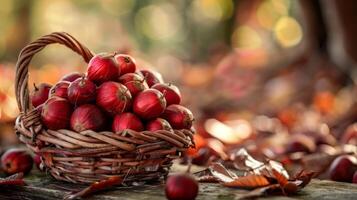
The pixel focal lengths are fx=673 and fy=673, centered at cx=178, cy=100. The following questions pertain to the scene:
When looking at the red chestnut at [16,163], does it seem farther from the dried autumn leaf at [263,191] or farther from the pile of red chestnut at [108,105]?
the dried autumn leaf at [263,191]

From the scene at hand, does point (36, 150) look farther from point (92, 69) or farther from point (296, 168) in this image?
point (296, 168)

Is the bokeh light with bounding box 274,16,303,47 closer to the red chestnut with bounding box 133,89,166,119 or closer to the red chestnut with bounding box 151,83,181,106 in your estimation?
the red chestnut with bounding box 151,83,181,106

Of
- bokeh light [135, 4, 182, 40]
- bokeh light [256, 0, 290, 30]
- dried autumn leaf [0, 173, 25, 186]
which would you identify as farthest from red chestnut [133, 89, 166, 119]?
bokeh light [135, 4, 182, 40]

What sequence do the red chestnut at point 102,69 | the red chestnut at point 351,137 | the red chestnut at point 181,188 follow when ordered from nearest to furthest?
the red chestnut at point 181,188 < the red chestnut at point 102,69 < the red chestnut at point 351,137

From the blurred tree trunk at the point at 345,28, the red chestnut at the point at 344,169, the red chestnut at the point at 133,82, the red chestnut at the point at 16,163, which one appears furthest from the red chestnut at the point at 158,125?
the blurred tree trunk at the point at 345,28

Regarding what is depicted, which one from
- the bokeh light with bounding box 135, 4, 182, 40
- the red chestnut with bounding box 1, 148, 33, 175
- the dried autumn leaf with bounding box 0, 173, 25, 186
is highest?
the bokeh light with bounding box 135, 4, 182, 40

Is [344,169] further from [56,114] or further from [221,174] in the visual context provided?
[56,114]

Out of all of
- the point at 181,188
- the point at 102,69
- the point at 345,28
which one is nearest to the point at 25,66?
the point at 102,69
